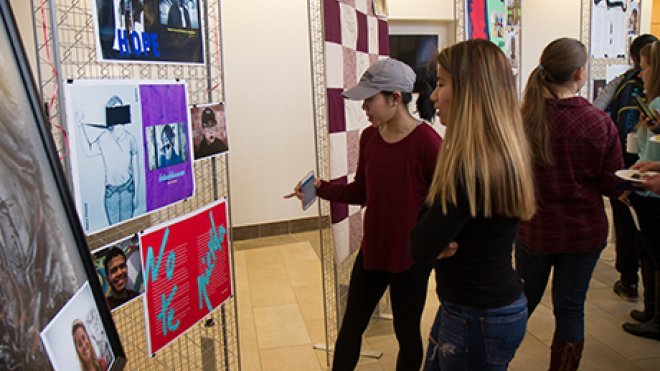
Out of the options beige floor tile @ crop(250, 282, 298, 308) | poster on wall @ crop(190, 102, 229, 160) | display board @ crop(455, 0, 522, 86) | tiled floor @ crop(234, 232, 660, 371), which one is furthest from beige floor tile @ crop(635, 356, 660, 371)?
display board @ crop(455, 0, 522, 86)

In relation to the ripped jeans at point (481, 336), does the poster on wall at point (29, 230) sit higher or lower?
higher

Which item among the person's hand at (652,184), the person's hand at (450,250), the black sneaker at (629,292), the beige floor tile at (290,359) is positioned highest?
the person's hand at (652,184)

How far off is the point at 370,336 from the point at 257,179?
7.89 feet

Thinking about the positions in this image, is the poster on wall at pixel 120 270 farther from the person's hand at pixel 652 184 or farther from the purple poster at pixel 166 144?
the person's hand at pixel 652 184

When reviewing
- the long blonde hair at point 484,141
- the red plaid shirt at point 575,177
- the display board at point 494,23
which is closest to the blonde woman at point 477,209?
the long blonde hair at point 484,141

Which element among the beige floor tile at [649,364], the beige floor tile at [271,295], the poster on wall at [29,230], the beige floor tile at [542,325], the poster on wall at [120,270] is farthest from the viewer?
the beige floor tile at [271,295]

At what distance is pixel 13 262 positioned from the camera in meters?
0.72

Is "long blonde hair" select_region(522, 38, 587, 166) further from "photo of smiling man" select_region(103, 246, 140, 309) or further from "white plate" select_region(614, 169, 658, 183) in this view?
"photo of smiling man" select_region(103, 246, 140, 309)

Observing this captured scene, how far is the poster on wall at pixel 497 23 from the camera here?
510cm

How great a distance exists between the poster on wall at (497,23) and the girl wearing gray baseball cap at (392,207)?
3.22 m

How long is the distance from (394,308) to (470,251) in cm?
75

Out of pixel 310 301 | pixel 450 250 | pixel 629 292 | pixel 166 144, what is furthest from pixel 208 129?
pixel 629 292

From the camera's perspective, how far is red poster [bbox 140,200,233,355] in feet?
5.80

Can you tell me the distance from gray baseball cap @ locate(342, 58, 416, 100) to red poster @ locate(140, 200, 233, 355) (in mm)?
640
